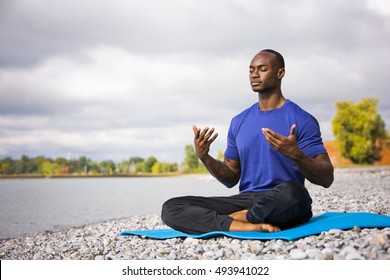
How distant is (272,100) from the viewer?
3.94 metres

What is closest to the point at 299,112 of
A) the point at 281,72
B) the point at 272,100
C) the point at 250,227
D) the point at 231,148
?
the point at 272,100

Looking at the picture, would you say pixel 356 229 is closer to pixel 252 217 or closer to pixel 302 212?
pixel 302 212

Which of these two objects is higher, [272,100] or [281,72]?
[281,72]

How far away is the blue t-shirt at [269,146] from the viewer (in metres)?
3.73

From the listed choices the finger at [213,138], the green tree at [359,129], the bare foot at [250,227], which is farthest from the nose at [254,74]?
the green tree at [359,129]

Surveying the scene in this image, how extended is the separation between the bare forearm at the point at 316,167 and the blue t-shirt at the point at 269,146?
0.14 m

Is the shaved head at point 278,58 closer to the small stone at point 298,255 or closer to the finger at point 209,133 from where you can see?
the finger at point 209,133

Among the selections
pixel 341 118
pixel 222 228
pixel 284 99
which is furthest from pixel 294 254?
pixel 341 118

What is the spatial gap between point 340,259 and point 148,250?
5.26ft

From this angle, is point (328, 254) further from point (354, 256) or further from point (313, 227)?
point (313, 227)

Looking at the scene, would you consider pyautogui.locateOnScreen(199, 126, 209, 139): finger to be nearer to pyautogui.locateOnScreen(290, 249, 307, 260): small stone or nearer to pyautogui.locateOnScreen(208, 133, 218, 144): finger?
pyautogui.locateOnScreen(208, 133, 218, 144): finger

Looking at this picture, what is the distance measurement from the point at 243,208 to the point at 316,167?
0.90 metres

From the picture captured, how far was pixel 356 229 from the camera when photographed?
365 centimetres

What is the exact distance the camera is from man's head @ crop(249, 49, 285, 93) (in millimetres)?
3779
